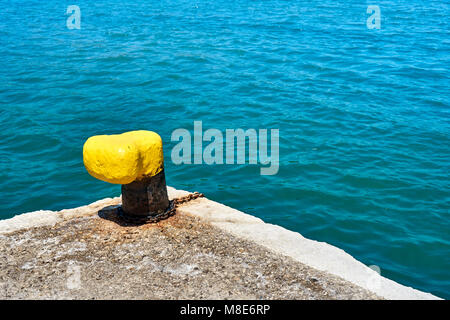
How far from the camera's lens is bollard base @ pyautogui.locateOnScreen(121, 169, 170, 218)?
6.23 meters

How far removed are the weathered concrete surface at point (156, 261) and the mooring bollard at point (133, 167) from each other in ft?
0.77

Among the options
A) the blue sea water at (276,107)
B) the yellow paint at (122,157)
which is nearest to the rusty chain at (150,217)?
the yellow paint at (122,157)

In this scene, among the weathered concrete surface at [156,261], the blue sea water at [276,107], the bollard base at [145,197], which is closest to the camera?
the weathered concrete surface at [156,261]

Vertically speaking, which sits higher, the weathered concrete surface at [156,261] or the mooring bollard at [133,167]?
the mooring bollard at [133,167]

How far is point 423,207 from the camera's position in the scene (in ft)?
28.2

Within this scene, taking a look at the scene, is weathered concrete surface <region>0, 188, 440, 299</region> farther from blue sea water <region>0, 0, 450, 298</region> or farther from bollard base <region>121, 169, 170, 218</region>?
blue sea water <region>0, 0, 450, 298</region>

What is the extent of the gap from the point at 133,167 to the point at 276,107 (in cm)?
685

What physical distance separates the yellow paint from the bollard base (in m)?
0.17

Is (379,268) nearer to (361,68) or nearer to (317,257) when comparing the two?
(317,257)

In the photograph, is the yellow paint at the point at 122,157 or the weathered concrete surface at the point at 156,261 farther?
the yellow paint at the point at 122,157

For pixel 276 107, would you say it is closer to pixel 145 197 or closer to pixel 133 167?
pixel 145 197

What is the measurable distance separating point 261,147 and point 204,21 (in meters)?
10.3

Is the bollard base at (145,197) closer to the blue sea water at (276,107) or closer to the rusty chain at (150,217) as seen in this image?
the rusty chain at (150,217)

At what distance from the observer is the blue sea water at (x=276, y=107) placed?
8.48 metres
